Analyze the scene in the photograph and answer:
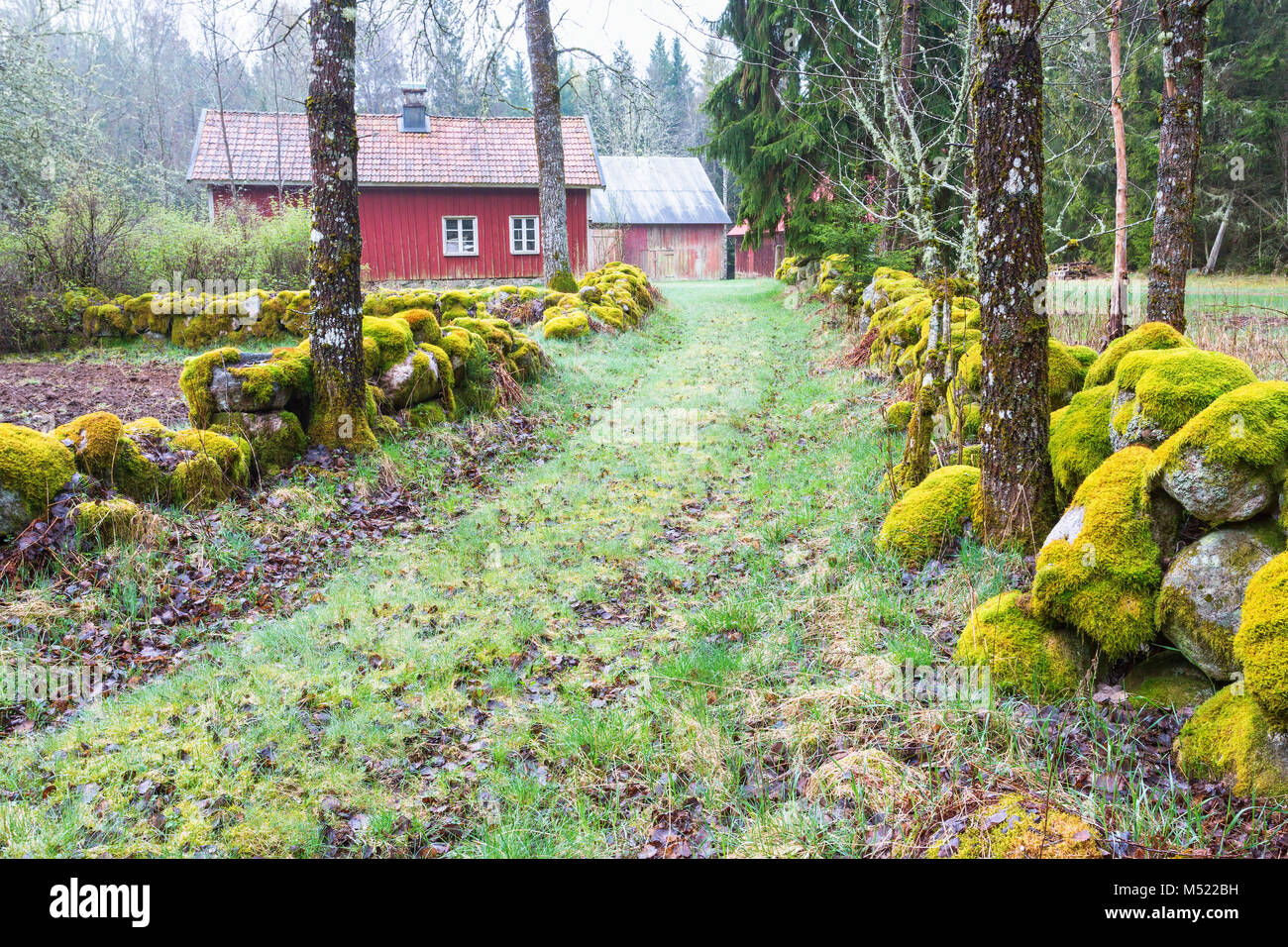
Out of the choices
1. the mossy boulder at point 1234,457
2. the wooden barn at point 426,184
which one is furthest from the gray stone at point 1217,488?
the wooden barn at point 426,184

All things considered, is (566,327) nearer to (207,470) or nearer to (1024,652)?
(207,470)

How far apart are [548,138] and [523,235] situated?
1114 centimetres

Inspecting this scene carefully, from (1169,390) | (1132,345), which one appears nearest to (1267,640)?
(1169,390)

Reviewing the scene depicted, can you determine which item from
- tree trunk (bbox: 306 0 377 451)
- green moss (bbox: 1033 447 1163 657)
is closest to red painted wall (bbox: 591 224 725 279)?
tree trunk (bbox: 306 0 377 451)

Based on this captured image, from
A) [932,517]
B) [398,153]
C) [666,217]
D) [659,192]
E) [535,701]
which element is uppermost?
[659,192]

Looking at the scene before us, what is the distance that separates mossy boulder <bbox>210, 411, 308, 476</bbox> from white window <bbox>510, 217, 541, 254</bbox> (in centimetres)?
2171

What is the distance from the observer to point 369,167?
2577cm

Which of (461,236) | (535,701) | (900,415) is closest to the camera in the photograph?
(535,701)

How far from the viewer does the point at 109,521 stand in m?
5.14

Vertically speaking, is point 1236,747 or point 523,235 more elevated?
point 523,235

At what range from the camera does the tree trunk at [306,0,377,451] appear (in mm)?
7078

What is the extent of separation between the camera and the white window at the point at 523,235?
89.9 feet

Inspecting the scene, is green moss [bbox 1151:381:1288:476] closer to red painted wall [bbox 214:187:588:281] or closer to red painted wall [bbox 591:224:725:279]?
red painted wall [bbox 214:187:588:281]
